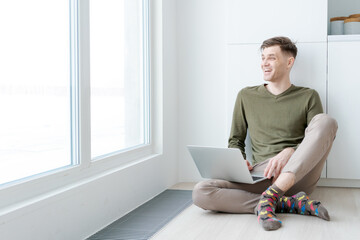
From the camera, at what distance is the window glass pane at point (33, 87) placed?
74.7 inches

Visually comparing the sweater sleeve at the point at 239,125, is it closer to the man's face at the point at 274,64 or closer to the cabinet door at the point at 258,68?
the cabinet door at the point at 258,68

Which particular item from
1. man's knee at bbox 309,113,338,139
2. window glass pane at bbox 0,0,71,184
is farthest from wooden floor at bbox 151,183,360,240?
window glass pane at bbox 0,0,71,184

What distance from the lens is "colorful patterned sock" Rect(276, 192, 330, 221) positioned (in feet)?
8.38

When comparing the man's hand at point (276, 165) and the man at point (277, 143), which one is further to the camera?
the man's hand at point (276, 165)

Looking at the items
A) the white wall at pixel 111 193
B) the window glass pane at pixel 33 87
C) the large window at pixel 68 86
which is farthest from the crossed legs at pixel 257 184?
the window glass pane at pixel 33 87

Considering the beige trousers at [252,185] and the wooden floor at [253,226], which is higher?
the beige trousers at [252,185]

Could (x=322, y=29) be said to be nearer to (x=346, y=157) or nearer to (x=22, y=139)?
(x=346, y=157)

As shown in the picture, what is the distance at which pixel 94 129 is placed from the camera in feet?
8.77

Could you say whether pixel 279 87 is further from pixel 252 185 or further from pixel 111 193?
pixel 111 193

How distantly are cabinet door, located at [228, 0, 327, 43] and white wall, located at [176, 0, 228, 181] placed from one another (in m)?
0.27

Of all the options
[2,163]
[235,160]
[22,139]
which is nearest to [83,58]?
[22,139]

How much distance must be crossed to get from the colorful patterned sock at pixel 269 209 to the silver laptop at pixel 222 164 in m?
0.15

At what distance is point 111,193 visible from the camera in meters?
2.69

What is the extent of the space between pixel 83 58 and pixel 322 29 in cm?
187
